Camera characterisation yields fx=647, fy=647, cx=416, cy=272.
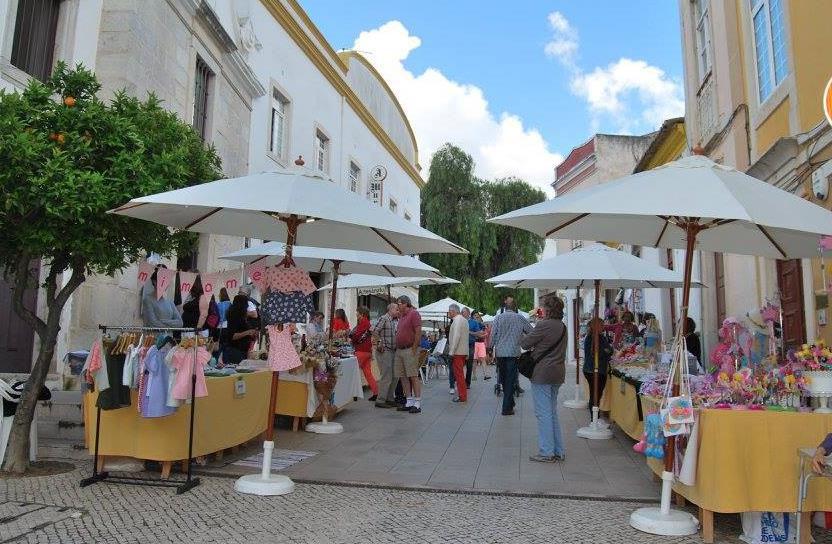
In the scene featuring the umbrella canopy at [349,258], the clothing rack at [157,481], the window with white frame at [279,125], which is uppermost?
the window with white frame at [279,125]

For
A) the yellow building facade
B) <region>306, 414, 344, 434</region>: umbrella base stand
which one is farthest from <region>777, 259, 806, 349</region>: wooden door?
<region>306, 414, 344, 434</region>: umbrella base stand

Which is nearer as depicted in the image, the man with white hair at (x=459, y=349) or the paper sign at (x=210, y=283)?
the paper sign at (x=210, y=283)

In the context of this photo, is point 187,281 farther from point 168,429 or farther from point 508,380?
point 508,380

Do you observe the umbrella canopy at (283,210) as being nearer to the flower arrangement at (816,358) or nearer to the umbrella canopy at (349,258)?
the umbrella canopy at (349,258)

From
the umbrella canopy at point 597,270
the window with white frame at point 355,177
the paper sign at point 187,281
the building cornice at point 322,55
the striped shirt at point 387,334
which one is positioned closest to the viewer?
the paper sign at point 187,281

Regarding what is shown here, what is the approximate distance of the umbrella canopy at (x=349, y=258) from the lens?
9.64 meters

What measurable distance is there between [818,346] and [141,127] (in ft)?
19.1

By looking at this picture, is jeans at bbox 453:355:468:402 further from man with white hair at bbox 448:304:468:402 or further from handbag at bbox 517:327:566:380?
handbag at bbox 517:327:566:380

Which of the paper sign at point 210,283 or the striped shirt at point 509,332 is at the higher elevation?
the paper sign at point 210,283

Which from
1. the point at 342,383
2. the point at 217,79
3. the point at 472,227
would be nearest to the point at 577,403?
the point at 342,383

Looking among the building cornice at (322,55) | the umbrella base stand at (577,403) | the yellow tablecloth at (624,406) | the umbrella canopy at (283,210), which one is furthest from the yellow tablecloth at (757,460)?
the building cornice at (322,55)

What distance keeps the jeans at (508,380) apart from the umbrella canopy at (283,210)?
12.5ft

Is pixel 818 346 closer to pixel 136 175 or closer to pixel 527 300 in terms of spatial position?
pixel 136 175

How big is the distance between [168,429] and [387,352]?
16.0 feet
